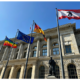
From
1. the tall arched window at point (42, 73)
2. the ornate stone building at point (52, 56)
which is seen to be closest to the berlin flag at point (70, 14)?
the ornate stone building at point (52, 56)

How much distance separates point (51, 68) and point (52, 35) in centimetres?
1276

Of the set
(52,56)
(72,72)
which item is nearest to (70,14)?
(52,56)

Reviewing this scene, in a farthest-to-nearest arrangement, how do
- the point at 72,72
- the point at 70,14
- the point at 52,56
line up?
the point at 52,56 → the point at 72,72 → the point at 70,14

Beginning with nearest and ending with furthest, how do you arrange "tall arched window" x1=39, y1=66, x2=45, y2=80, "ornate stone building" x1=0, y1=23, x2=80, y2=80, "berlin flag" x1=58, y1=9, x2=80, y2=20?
"berlin flag" x1=58, y1=9, x2=80, y2=20 < "ornate stone building" x1=0, y1=23, x2=80, y2=80 < "tall arched window" x1=39, y1=66, x2=45, y2=80

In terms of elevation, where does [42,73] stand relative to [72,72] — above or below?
below

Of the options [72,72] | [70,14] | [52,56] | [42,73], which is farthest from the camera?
[52,56]

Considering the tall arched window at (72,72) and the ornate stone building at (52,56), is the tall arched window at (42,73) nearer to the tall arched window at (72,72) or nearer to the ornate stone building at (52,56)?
the ornate stone building at (52,56)

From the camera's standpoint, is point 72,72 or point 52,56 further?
point 52,56

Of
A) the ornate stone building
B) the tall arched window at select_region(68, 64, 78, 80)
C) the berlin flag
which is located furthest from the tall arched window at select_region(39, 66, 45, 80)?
the berlin flag

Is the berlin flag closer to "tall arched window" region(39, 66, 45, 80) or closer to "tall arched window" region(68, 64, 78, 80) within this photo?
"tall arched window" region(68, 64, 78, 80)

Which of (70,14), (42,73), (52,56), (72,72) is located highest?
(70,14)

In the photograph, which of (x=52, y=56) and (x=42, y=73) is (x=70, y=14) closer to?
(x=52, y=56)

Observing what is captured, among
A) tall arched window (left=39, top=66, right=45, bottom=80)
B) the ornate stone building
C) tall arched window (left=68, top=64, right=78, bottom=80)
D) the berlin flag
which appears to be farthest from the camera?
tall arched window (left=39, top=66, right=45, bottom=80)

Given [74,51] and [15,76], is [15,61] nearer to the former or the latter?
[15,76]
